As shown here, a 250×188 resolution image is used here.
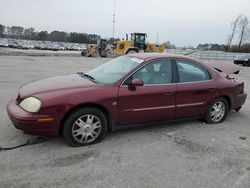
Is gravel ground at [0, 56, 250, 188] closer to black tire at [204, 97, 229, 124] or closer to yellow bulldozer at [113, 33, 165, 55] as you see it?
black tire at [204, 97, 229, 124]

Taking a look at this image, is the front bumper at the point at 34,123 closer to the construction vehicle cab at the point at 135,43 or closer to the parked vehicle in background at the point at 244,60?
the parked vehicle in background at the point at 244,60

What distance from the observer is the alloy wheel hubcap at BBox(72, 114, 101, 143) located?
4.04 meters

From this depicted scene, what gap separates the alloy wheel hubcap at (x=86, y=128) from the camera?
4043mm

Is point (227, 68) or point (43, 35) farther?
point (43, 35)

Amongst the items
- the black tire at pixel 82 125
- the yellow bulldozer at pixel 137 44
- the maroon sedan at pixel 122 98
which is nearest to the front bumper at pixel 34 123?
the maroon sedan at pixel 122 98

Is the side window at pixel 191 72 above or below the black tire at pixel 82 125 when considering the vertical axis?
above

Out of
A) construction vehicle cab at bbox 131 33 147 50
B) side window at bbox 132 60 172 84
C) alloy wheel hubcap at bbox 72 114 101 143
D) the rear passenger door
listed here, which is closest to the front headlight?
alloy wheel hubcap at bbox 72 114 101 143

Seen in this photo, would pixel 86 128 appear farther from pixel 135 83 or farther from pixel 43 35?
pixel 43 35

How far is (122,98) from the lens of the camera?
14.0ft

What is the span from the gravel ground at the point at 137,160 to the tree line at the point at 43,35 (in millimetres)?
102044

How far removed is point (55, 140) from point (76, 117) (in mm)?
646

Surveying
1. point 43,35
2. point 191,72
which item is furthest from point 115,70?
point 43,35

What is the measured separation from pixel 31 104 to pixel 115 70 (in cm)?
164

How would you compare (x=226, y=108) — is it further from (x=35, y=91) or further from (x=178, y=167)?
(x=35, y=91)
